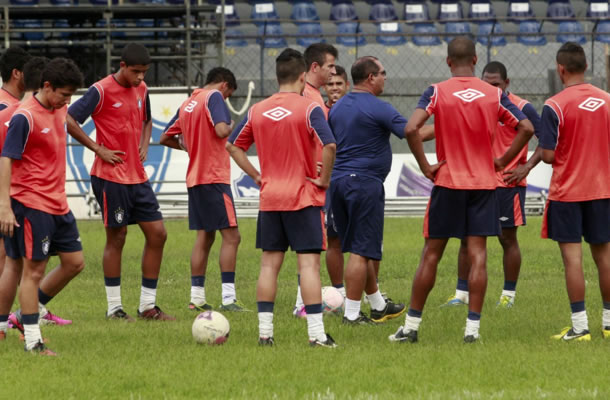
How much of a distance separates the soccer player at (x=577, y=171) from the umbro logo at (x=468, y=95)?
57cm

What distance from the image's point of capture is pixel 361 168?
8.76 meters

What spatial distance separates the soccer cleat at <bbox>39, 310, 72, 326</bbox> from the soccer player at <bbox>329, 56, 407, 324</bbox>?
2611 millimetres

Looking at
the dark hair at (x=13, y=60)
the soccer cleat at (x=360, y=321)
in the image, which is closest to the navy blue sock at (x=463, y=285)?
the soccer cleat at (x=360, y=321)

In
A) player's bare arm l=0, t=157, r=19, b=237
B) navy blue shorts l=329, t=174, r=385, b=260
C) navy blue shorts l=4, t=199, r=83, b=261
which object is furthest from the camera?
navy blue shorts l=329, t=174, r=385, b=260

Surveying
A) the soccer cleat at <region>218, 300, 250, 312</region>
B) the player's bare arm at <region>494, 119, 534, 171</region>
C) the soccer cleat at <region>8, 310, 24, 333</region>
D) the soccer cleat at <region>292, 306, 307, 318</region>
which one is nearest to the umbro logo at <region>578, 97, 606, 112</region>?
the player's bare arm at <region>494, 119, 534, 171</region>

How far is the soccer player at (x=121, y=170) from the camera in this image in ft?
30.4

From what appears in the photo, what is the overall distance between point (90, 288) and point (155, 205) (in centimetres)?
279

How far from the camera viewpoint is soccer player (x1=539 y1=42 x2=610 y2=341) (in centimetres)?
775

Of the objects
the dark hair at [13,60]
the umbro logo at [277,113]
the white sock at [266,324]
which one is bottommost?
the white sock at [266,324]

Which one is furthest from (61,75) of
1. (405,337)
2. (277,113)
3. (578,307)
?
(578,307)

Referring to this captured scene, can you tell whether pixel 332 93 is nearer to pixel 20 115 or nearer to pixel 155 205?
pixel 155 205

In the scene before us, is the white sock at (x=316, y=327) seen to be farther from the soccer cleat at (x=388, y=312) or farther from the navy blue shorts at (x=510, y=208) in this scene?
the navy blue shorts at (x=510, y=208)

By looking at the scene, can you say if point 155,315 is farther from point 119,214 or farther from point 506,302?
point 506,302

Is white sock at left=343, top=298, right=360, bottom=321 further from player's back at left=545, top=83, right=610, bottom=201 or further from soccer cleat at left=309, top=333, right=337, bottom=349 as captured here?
player's back at left=545, top=83, right=610, bottom=201
